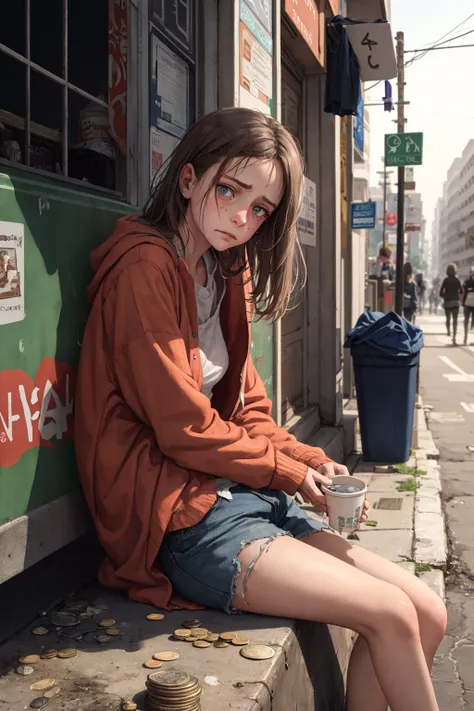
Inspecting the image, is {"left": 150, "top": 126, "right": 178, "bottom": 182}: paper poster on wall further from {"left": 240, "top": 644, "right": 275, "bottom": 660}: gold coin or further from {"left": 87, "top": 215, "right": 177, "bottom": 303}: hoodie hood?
{"left": 240, "top": 644, "right": 275, "bottom": 660}: gold coin

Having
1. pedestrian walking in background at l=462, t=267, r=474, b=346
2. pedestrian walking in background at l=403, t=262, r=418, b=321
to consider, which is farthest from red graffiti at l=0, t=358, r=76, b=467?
pedestrian walking in background at l=462, t=267, r=474, b=346

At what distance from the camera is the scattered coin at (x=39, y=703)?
199 cm

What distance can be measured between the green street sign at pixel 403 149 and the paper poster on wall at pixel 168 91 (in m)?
9.78

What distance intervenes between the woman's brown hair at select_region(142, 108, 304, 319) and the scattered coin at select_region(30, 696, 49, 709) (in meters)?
1.36

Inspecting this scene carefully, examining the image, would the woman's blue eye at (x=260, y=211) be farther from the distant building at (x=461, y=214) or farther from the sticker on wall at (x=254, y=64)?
the distant building at (x=461, y=214)

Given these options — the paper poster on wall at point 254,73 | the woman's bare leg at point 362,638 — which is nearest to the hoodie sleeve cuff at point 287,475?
the woman's bare leg at point 362,638

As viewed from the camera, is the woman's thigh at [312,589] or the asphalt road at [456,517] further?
the asphalt road at [456,517]

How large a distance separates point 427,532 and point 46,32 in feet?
11.7

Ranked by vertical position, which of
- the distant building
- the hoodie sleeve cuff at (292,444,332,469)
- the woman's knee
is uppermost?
the distant building

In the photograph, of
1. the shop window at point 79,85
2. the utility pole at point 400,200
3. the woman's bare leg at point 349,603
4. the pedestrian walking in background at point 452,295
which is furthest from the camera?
the pedestrian walking in background at point 452,295

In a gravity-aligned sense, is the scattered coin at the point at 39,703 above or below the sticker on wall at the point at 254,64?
below

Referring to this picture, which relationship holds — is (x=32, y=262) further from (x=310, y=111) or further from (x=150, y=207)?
(x=310, y=111)

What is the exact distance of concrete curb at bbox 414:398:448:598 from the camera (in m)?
4.41

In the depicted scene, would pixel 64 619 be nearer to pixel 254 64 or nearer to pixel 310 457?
pixel 310 457
